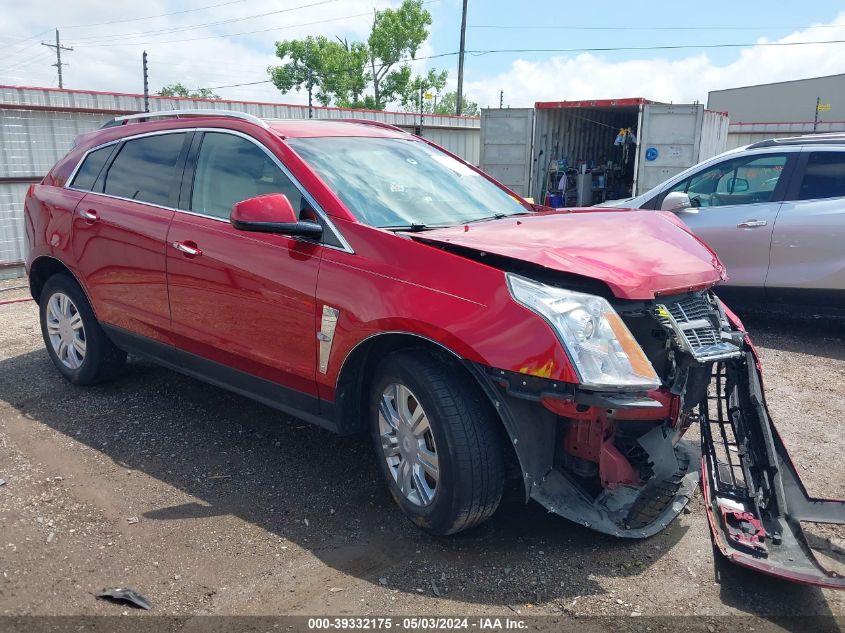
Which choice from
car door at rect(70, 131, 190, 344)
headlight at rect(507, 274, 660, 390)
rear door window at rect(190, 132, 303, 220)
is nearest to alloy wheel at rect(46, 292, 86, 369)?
car door at rect(70, 131, 190, 344)

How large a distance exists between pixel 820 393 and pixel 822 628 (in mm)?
3080

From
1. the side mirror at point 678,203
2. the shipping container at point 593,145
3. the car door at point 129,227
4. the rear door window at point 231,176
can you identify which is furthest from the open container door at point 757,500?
the shipping container at point 593,145

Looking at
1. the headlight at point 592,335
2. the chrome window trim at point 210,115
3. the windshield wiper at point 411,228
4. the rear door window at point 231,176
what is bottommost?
the headlight at point 592,335

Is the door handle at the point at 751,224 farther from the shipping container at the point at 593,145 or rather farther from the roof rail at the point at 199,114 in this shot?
the shipping container at the point at 593,145

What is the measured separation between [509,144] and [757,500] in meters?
11.8

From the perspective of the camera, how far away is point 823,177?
6492mm

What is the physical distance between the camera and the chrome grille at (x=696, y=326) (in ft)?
9.98

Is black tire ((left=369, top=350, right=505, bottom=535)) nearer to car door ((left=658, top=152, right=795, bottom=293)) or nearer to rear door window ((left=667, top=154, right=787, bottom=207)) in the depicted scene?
car door ((left=658, top=152, right=795, bottom=293))

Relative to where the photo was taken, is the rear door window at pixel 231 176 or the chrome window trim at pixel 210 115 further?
the chrome window trim at pixel 210 115

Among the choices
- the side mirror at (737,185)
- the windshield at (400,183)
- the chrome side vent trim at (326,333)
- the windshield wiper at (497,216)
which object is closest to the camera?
the chrome side vent trim at (326,333)

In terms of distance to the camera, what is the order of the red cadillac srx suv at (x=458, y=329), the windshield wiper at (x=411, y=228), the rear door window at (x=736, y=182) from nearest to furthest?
the red cadillac srx suv at (x=458, y=329)
the windshield wiper at (x=411, y=228)
the rear door window at (x=736, y=182)

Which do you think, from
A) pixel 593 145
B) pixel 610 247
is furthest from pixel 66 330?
pixel 593 145

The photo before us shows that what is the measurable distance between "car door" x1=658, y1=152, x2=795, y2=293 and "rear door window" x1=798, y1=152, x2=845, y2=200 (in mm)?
168

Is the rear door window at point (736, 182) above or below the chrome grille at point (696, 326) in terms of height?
above
